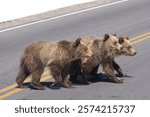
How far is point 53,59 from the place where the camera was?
12055 mm

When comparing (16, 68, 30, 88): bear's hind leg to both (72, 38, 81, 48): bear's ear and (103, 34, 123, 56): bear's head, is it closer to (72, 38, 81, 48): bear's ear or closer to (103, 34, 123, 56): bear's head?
(72, 38, 81, 48): bear's ear

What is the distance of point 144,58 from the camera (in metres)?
15.3

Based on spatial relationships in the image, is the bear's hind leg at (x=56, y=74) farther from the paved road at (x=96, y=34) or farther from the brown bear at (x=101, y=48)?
the brown bear at (x=101, y=48)

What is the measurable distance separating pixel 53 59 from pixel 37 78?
558mm

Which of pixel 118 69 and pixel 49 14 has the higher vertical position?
pixel 118 69

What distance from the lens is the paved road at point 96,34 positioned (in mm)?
12180

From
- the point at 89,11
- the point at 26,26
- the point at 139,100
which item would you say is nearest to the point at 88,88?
the point at 139,100

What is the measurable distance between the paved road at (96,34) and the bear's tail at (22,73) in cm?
26

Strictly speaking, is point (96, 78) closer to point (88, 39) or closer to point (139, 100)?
point (88, 39)

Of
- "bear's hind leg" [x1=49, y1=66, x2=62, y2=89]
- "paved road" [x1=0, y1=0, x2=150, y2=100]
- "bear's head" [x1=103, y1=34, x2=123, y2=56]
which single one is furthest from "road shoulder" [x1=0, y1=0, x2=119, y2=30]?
"bear's hind leg" [x1=49, y1=66, x2=62, y2=89]

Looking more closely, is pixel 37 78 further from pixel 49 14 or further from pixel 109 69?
pixel 49 14

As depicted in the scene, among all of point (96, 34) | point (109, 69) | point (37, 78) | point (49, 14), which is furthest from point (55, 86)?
point (49, 14)

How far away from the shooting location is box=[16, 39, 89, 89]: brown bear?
12070 millimetres

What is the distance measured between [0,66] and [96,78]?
106 inches
